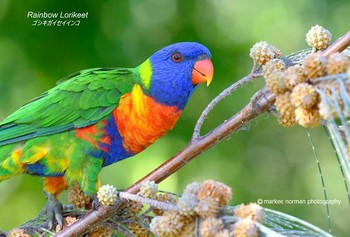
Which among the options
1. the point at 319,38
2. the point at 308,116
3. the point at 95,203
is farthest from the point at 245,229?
the point at 95,203

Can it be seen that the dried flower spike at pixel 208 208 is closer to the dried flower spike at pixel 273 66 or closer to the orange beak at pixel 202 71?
the dried flower spike at pixel 273 66

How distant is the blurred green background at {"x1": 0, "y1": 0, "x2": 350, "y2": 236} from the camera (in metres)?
3.90

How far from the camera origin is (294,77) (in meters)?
1.24

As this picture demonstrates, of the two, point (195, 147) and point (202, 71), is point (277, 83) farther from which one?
point (202, 71)

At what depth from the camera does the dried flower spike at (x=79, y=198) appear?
204cm

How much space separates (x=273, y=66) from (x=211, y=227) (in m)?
0.52

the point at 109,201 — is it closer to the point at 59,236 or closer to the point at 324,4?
the point at 59,236

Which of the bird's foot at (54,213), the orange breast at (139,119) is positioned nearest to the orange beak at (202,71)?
the orange breast at (139,119)


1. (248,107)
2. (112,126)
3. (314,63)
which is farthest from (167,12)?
(314,63)

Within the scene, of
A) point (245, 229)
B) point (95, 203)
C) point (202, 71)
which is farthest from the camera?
point (202, 71)

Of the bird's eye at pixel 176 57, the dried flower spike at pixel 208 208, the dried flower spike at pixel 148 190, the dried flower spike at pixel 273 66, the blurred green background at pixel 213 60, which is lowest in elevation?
the dried flower spike at pixel 208 208

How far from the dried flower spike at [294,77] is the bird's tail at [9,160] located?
138 cm

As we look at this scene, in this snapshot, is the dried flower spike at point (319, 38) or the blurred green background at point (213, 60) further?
the blurred green background at point (213, 60)

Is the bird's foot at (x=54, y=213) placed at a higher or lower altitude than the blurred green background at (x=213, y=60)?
lower
